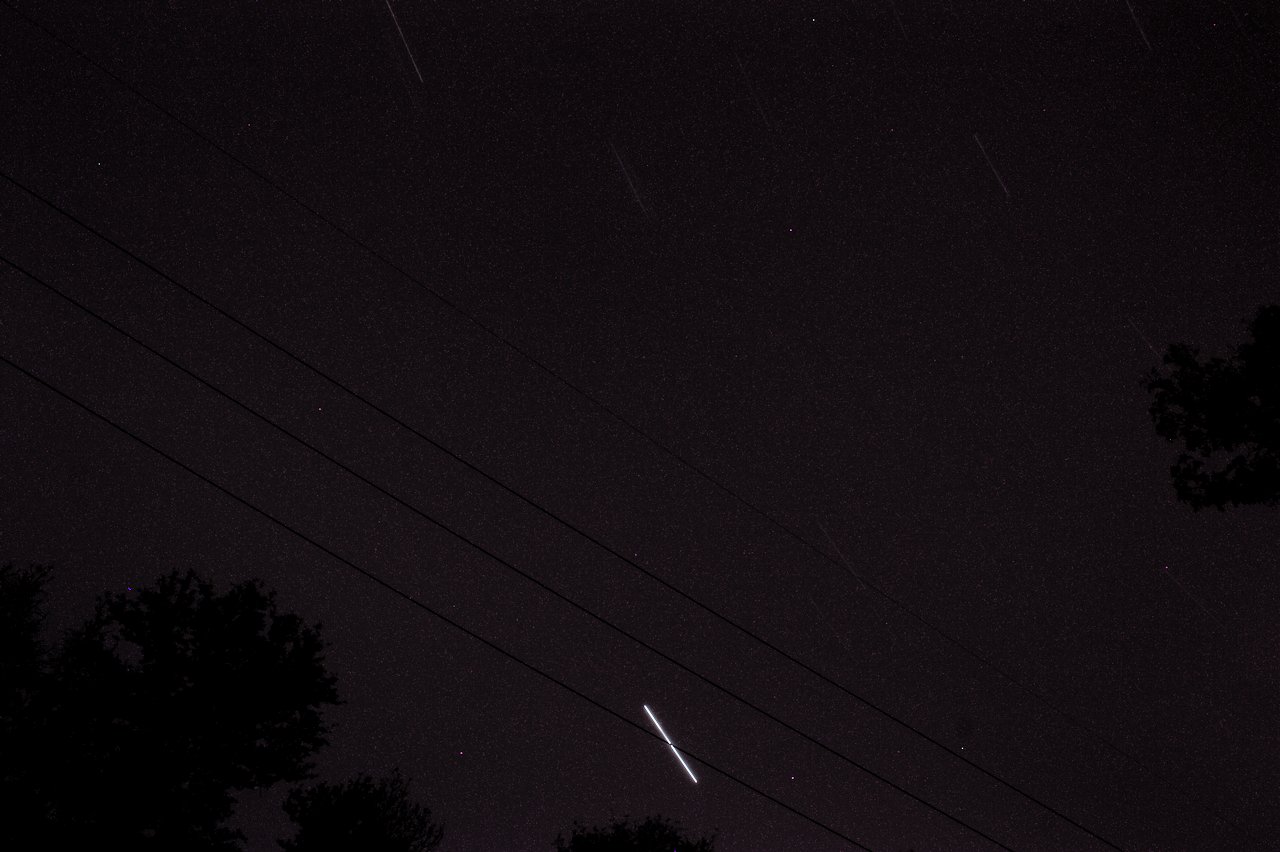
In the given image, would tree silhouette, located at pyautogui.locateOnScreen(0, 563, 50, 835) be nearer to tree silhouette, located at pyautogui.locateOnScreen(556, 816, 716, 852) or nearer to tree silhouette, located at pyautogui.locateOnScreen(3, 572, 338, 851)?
tree silhouette, located at pyautogui.locateOnScreen(3, 572, 338, 851)

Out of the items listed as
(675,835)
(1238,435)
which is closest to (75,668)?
(675,835)

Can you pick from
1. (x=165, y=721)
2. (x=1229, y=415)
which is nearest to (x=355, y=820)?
(x=165, y=721)

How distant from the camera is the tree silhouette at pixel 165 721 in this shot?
56.2 feet

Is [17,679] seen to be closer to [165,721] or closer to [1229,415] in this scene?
[165,721]

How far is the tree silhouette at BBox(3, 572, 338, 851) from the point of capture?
17125mm

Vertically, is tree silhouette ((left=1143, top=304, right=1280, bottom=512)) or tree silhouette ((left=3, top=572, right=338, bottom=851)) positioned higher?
tree silhouette ((left=1143, top=304, right=1280, bottom=512))

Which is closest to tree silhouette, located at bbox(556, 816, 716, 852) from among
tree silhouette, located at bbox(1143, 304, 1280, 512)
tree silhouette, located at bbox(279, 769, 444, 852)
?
tree silhouette, located at bbox(279, 769, 444, 852)

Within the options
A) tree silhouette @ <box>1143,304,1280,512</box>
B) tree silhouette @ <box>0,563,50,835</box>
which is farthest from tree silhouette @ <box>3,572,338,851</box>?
tree silhouette @ <box>1143,304,1280,512</box>

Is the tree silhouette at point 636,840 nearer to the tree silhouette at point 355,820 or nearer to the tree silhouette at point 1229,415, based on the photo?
the tree silhouette at point 355,820

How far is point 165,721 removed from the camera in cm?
1842

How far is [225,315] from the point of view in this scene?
9.38 metres

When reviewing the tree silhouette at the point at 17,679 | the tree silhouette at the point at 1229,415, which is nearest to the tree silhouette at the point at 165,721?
the tree silhouette at the point at 17,679

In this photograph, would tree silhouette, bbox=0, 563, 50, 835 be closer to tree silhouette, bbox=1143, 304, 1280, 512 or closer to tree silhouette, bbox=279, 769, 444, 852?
tree silhouette, bbox=279, 769, 444, 852

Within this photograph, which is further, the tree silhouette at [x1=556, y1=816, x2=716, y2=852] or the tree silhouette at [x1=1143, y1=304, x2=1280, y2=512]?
the tree silhouette at [x1=556, y1=816, x2=716, y2=852]
